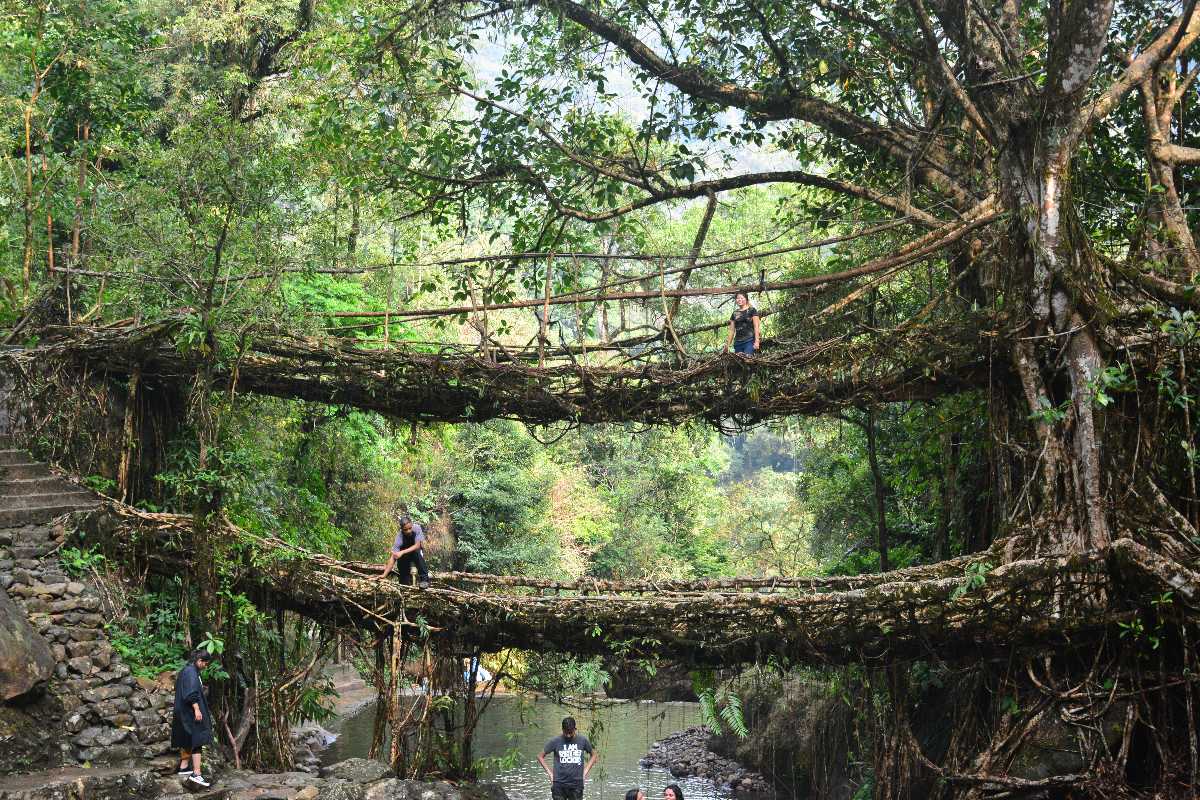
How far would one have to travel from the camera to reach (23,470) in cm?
999

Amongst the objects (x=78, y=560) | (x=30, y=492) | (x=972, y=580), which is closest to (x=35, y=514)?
(x=30, y=492)

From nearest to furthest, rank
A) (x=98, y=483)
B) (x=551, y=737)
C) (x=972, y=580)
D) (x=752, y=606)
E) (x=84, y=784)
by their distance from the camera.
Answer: (x=972, y=580), (x=84, y=784), (x=752, y=606), (x=98, y=483), (x=551, y=737)

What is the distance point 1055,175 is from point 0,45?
1288cm

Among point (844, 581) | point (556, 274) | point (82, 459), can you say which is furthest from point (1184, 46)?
point (82, 459)

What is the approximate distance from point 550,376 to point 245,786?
435 centimetres

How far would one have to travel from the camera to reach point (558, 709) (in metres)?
19.2

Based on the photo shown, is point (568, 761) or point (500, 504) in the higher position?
point (500, 504)

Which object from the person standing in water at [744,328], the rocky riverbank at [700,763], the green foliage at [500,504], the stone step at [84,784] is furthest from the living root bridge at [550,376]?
the green foliage at [500,504]

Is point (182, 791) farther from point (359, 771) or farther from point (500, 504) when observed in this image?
point (500, 504)

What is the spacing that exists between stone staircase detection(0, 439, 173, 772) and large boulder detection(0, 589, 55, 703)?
0.60 ft

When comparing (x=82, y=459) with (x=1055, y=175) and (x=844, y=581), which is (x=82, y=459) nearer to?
(x=844, y=581)

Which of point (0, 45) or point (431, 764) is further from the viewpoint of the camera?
point (0, 45)

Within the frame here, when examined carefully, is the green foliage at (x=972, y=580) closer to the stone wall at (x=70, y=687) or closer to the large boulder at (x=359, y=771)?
the large boulder at (x=359, y=771)

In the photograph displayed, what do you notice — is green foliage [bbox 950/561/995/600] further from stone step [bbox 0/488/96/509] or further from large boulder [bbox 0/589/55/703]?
stone step [bbox 0/488/96/509]
